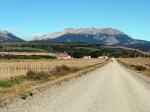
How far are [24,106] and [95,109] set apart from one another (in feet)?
9.52

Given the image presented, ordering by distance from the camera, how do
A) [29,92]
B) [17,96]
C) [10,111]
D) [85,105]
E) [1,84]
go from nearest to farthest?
[10,111]
[85,105]
[17,96]
[29,92]
[1,84]

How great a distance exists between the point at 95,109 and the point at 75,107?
972 mm

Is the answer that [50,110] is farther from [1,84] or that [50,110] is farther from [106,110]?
[1,84]

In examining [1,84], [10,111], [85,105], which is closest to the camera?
[10,111]

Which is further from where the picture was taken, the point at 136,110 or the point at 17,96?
the point at 17,96

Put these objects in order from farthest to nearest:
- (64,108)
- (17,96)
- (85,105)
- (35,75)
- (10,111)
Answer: (35,75)
(17,96)
(85,105)
(64,108)
(10,111)

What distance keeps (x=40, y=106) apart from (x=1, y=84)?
11651mm

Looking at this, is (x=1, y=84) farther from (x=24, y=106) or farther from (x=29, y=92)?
(x=24, y=106)

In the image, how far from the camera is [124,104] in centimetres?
1773

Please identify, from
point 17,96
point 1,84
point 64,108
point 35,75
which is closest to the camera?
point 64,108

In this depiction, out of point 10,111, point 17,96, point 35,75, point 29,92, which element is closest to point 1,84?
point 29,92

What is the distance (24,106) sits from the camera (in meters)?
16.5

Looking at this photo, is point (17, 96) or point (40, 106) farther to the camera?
point (17, 96)

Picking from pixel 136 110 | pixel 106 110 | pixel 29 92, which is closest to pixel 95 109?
pixel 106 110
